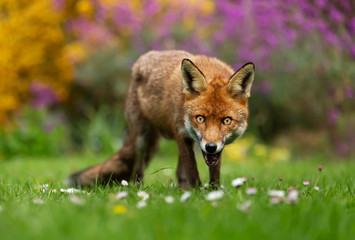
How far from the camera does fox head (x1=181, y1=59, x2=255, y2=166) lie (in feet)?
12.4

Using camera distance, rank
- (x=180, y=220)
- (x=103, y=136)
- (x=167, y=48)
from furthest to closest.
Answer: (x=167, y=48), (x=103, y=136), (x=180, y=220)

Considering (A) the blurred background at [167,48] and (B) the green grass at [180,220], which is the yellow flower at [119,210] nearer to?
(B) the green grass at [180,220]

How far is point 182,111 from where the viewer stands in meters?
4.21

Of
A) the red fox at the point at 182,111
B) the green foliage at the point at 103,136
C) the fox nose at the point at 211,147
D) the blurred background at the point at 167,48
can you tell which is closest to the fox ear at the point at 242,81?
the red fox at the point at 182,111

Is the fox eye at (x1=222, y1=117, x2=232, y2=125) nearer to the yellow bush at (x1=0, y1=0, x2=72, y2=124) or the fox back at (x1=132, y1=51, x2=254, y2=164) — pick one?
the fox back at (x1=132, y1=51, x2=254, y2=164)

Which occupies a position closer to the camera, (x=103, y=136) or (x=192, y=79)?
(x=192, y=79)

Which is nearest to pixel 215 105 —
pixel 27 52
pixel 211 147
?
pixel 211 147

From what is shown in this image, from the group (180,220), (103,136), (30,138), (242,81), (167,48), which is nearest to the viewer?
(180,220)

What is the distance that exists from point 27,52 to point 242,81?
12.9 metres

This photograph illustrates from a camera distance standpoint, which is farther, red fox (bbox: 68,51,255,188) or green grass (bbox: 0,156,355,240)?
red fox (bbox: 68,51,255,188)

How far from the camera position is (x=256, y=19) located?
11.0 m

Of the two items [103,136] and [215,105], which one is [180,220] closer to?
[215,105]

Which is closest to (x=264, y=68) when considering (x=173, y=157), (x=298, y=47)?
(x=298, y=47)

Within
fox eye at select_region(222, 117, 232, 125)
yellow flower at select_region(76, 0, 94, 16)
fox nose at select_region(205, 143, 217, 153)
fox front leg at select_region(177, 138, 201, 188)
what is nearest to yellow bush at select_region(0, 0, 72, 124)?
yellow flower at select_region(76, 0, 94, 16)
